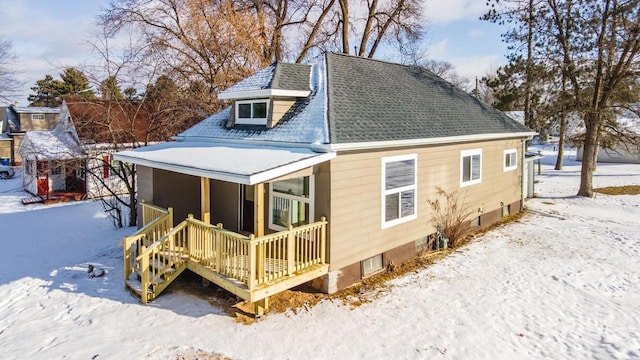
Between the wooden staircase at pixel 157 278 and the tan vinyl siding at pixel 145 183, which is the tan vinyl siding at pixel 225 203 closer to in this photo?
the tan vinyl siding at pixel 145 183

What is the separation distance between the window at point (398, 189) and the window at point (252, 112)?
3.15m

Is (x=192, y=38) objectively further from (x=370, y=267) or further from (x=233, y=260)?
(x=370, y=267)

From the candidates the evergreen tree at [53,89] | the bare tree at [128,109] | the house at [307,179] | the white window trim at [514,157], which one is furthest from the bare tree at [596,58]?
the evergreen tree at [53,89]

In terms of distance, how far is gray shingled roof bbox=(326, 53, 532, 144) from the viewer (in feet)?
28.6

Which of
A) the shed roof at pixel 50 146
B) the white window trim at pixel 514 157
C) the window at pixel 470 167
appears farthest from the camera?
the shed roof at pixel 50 146

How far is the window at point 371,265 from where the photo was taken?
863 cm

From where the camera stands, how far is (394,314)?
23.1ft

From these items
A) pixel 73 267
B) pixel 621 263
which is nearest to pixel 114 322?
pixel 73 267

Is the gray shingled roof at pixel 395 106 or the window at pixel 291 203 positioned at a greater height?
the gray shingled roof at pixel 395 106

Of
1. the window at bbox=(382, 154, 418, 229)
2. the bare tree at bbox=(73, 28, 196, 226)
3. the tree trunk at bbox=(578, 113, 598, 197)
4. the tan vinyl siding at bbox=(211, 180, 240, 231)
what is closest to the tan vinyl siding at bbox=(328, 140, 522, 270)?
the window at bbox=(382, 154, 418, 229)

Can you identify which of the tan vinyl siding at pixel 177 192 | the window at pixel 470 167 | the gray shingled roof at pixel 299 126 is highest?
the gray shingled roof at pixel 299 126

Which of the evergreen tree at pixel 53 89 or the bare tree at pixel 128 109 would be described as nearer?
the bare tree at pixel 128 109

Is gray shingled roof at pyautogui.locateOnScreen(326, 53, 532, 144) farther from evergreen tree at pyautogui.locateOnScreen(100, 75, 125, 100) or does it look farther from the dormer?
evergreen tree at pyautogui.locateOnScreen(100, 75, 125, 100)

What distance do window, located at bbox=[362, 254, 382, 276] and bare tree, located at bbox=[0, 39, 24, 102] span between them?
32666 millimetres
